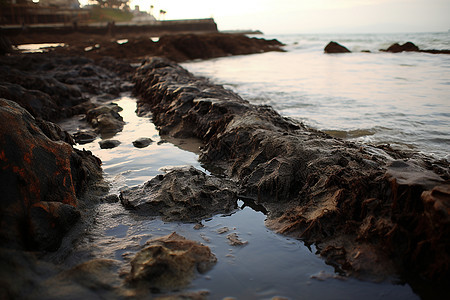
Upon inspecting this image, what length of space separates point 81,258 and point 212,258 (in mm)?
829

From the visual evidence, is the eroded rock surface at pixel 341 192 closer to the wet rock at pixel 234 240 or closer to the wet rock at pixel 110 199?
the wet rock at pixel 234 240

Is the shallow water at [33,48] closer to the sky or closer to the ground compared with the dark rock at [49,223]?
closer to the sky

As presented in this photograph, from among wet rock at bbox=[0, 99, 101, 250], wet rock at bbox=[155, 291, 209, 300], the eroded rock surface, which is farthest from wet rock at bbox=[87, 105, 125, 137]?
wet rock at bbox=[155, 291, 209, 300]

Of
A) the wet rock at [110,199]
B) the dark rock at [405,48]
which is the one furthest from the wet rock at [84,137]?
the dark rock at [405,48]

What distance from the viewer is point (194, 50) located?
24.2 meters

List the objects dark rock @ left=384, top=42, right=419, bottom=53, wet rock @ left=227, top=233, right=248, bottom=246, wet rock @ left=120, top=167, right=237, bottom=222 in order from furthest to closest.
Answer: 1. dark rock @ left=384, top=42, right=419, bottom=53
2. wet rock @ left=120, top=167, right=237, bottom=222
3. wet rock @ left=227, top=233, right=248, bottom=246

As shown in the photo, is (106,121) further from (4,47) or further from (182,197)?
(4,47)

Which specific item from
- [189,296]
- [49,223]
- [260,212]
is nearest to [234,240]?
[260,212]

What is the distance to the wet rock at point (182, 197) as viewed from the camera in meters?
2.67

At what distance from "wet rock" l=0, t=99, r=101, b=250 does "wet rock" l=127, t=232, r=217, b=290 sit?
0.65 meters

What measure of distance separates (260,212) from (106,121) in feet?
12.3

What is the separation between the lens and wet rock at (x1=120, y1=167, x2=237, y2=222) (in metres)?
2.67

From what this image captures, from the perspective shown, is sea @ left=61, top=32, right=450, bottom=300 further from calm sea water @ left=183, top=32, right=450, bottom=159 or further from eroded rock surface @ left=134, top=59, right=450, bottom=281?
eroded rock surface @ left=134, top=59, right=450, bottom=281

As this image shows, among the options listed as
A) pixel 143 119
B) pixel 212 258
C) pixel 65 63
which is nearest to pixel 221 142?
pixel 212 258
